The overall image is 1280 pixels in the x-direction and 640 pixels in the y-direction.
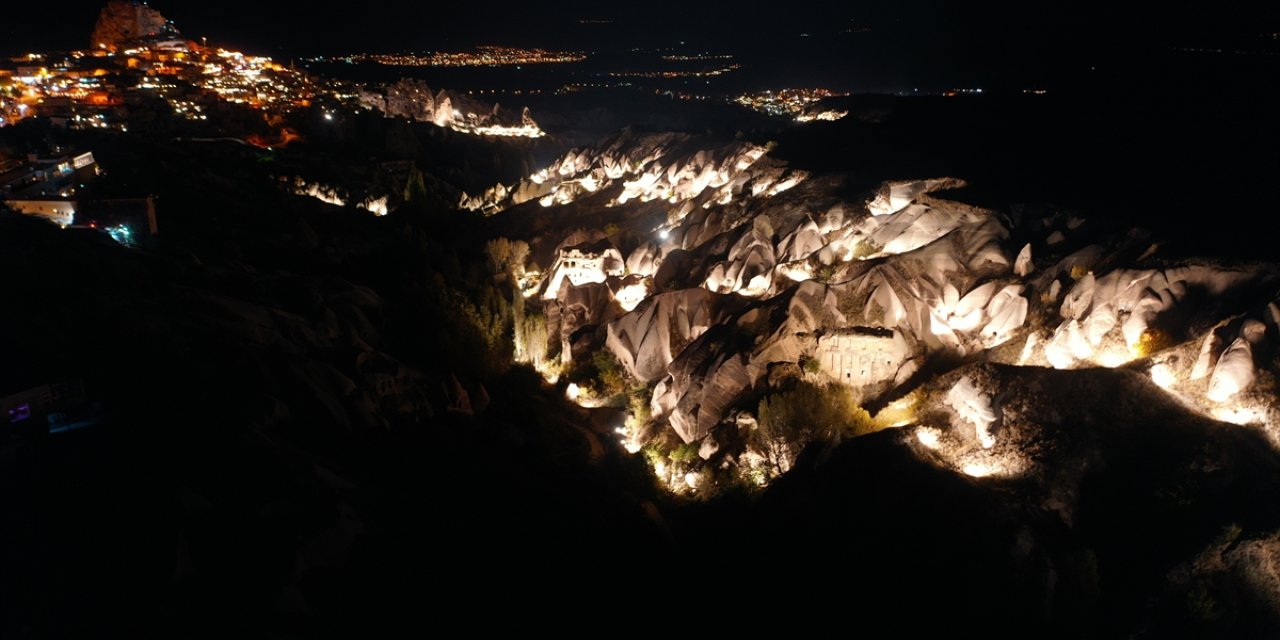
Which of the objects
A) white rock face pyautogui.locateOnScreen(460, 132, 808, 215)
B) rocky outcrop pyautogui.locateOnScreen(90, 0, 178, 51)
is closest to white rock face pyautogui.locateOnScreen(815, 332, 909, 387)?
white rock face pyautogui.locateOnScreen(460, 132, 808, 215)

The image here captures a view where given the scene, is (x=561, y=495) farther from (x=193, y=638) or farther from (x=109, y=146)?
(x=109, y=146)

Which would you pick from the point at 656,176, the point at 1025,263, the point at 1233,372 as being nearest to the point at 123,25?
the point at 656,176

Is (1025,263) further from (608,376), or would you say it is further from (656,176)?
(656,176)

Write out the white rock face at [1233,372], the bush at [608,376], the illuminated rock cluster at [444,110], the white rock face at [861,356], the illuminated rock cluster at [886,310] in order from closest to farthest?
the white rock face at [1233,372]
the illuminated rock cluster at [886,310]
the white rock face at [861,356]
the bush at [608,376]
the illuminated rock cluster at [444,110]

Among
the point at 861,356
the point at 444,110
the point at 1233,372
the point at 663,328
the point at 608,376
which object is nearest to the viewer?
the point at 1233,372

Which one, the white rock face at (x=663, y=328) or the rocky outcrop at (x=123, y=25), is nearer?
the white rock face at (x=663, y=328)

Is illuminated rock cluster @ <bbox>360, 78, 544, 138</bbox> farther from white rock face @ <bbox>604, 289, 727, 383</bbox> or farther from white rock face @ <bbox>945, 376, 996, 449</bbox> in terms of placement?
white rock face @ <bbox>945, 376, 996, 449</bbox>

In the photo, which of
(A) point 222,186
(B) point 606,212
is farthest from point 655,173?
(A) point 222,186

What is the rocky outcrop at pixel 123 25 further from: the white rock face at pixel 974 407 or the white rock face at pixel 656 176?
the white rock face at pixel 974 407

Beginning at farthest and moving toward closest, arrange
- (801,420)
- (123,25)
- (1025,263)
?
(123,25) < (1025,263) < (801,420)

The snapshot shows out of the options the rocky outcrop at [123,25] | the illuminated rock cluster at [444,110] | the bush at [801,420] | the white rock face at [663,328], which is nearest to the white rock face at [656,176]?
the white rock face at [663,328]

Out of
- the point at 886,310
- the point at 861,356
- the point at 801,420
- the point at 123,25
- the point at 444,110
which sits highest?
the point at 123,25

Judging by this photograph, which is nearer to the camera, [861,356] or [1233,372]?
[1233,372]
